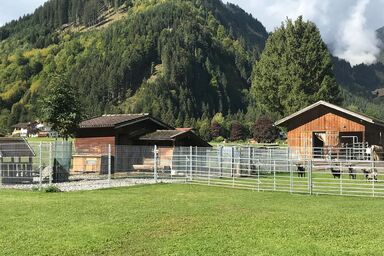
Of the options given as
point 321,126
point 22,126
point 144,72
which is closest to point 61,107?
point 321,126

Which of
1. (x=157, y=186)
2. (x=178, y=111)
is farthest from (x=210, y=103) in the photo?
(x=157, y=186)

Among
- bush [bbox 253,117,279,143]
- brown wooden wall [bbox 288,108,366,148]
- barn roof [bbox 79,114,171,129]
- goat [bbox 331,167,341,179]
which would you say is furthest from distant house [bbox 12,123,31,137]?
goat [bbox 331,167,341,179]

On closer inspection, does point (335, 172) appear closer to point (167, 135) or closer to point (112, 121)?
point (167, 135)

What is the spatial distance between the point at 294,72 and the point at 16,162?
29.1 metres

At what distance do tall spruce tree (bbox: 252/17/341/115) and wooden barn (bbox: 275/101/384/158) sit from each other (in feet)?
28.3

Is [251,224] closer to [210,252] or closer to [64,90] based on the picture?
[210,252]

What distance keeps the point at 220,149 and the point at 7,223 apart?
625 inches

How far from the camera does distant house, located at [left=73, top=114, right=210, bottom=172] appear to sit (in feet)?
83.4

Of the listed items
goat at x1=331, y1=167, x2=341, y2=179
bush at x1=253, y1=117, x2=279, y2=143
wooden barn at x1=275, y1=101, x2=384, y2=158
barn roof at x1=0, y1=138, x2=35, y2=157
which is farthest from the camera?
bush at x1=253, y1=117, x2=279, y2=143

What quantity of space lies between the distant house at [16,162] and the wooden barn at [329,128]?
A: 18.5 metres

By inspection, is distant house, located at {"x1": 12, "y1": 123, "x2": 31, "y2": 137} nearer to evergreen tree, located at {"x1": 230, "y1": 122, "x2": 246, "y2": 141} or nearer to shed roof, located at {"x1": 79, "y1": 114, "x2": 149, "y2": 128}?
evergreen tree, located at {"x1": 230, "y1": 122, "x2": 246, "y2": 141}

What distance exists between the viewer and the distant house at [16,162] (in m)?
21.7

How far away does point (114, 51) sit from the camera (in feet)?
573

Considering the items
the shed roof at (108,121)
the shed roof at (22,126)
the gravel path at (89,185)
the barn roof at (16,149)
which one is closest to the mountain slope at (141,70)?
the shed roof at (22,126)
